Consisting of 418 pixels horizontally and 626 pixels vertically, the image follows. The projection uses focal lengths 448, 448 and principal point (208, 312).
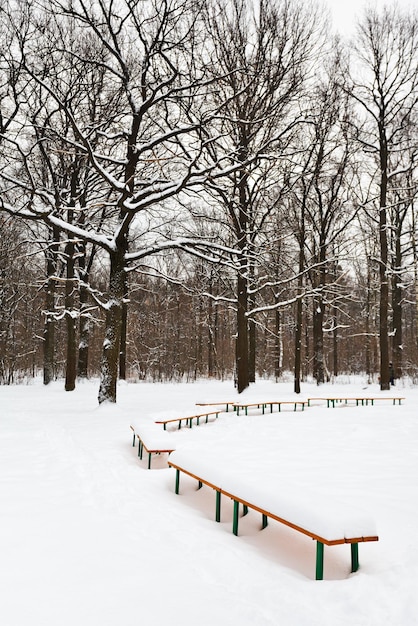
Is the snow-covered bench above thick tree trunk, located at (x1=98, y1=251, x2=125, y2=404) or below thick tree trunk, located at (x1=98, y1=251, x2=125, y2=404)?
below

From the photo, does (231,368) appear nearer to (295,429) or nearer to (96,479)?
(295,429)

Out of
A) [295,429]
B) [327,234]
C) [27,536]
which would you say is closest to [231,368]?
[327,234]

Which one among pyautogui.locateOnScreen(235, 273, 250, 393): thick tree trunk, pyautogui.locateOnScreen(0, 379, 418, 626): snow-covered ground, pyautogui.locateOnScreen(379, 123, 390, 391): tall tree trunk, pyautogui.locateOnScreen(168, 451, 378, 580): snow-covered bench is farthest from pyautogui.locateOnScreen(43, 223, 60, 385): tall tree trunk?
pyautogui.locateOnScreen(168, 451, 378, 580): snow-covered bench

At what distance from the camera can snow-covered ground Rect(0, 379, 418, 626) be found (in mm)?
2844

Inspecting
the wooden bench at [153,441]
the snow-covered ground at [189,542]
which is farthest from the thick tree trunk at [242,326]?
the wooden bench at [153,441]

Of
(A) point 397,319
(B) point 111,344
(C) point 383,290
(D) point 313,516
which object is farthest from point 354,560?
(A) point 397,319

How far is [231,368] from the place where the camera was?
107 ft

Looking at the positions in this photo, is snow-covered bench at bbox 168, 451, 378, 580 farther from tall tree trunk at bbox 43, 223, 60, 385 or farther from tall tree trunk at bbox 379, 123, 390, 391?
tall tree trunk at bbox 43, 223, 60, 385

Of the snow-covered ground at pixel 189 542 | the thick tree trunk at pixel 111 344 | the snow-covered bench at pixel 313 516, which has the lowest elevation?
the snow-covered ground at pixel 189 542

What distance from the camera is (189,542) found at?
4.04 metres

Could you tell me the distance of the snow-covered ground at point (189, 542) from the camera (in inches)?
112

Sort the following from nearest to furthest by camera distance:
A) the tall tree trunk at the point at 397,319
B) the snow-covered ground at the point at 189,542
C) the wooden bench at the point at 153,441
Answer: the snow-covered ground at the point at 189,542 → the wooden bench at the point at 153,441 → the tall tree trunk at the point at 397,319

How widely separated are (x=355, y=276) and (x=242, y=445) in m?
27.8

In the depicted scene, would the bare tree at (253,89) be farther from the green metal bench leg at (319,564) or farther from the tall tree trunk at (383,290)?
the green metal bench leg at (319,564)
